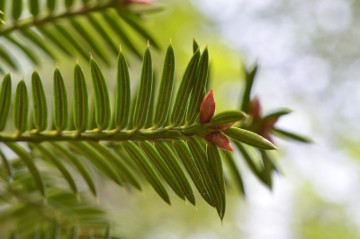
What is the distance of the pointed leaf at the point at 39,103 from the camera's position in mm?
498

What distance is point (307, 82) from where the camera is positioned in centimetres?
449

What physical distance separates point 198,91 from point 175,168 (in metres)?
0.10

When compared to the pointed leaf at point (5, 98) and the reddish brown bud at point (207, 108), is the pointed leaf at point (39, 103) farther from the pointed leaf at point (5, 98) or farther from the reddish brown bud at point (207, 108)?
the reddish brown bud at point (207, 108)

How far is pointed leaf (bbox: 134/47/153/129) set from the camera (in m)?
0.50

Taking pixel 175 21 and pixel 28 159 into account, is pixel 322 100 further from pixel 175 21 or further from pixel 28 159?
pixel 28 159

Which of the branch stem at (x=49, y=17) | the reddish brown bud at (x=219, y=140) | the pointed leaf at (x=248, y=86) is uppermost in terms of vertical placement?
the branch stem at (x=49, y=17)

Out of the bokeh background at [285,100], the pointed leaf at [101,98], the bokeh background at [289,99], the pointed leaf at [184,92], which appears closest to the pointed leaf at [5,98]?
the pointed leaf at [101,98]

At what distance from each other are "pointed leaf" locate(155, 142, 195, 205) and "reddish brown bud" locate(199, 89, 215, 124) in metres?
0.06

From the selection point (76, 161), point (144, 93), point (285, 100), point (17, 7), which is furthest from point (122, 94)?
point (285, 100)

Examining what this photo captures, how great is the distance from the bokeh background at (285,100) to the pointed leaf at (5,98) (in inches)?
64.2

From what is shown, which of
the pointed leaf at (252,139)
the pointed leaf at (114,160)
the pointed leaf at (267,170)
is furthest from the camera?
the pointed leaf at (267,170)

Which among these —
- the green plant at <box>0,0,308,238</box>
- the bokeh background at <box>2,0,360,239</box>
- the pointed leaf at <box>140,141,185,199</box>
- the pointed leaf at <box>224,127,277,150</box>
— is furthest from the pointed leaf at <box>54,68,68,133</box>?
the bokeh background at <box>2,0,360,239</box>

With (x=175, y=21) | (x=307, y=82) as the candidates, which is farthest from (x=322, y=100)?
(x=175, y=21)

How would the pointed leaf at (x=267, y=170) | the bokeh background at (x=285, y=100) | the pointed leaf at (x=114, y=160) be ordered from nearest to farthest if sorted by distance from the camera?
the pointed leaf at (x=114, y=160) → the pointed leaf at (x=267, y=170) → the bokeh background at (x=285, y=100)
